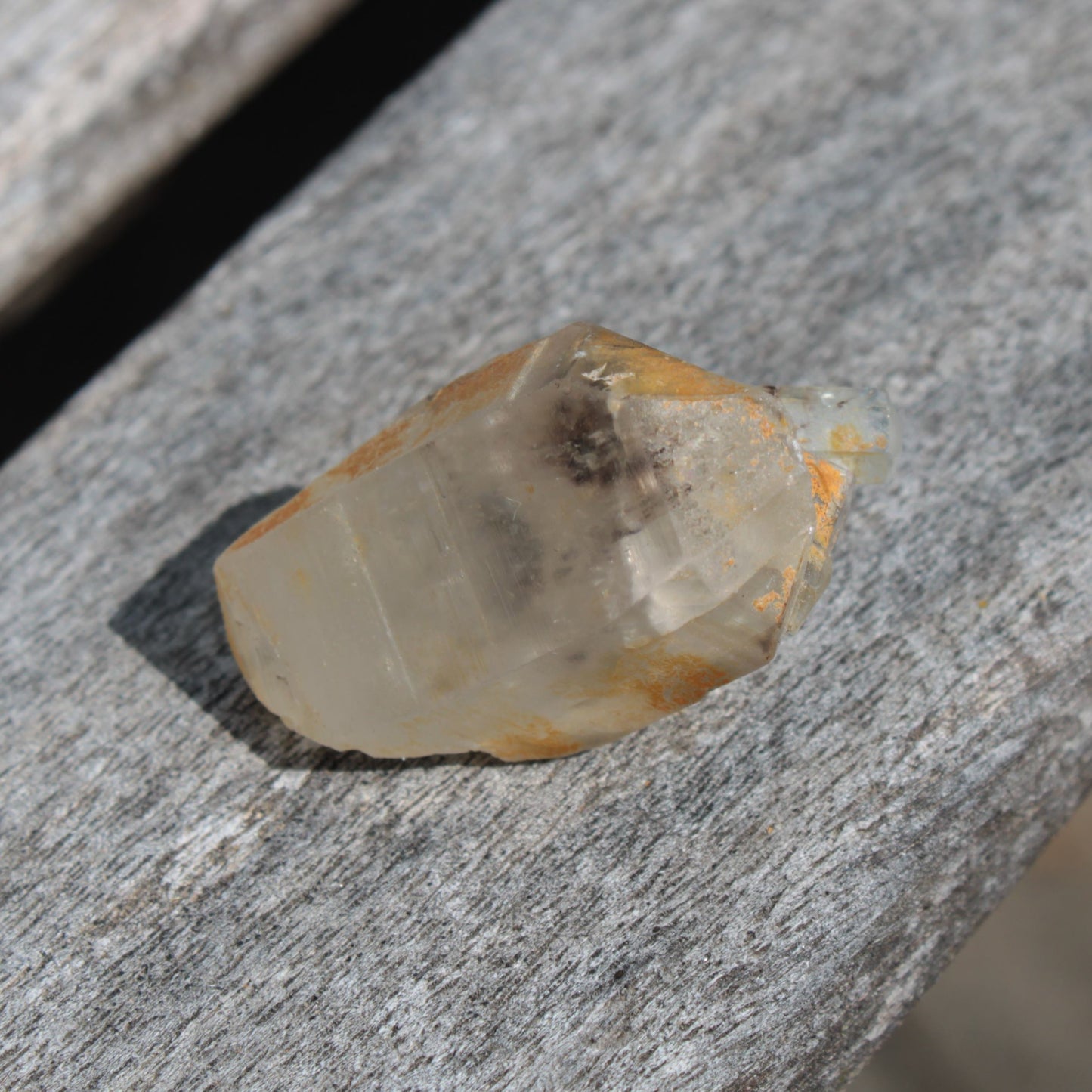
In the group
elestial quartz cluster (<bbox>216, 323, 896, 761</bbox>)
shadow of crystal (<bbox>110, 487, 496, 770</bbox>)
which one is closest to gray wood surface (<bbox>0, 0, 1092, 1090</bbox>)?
shadow of crystal (<bbox>110, 487, 496, 770</bbox>)

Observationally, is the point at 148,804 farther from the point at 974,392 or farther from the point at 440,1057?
the point at 974,392

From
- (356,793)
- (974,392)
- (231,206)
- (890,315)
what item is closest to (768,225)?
(890,315)

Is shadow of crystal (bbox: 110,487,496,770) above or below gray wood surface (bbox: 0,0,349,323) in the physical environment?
below

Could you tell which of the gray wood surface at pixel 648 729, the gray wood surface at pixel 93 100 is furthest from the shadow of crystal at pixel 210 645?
the gray wood surface at pixel 93 100

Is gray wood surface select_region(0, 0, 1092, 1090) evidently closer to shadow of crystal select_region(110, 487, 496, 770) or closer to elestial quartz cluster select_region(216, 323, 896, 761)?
shadow of crystal select_region(110, 487, 496, 770)

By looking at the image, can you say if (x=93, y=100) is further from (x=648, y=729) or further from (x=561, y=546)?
(x=648, y=729)

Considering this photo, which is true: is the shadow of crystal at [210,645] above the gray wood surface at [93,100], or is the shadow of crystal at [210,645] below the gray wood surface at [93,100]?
below

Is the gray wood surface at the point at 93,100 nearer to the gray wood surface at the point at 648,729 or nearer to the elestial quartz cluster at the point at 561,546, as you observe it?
the gray wood surface at the point at 648,729
